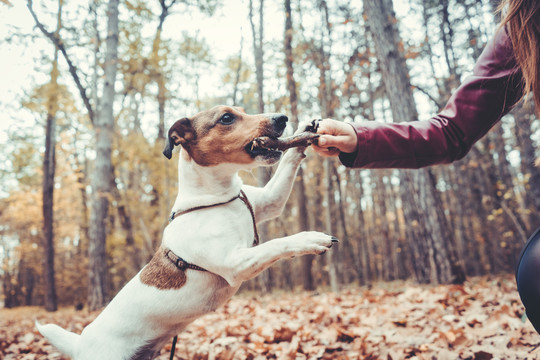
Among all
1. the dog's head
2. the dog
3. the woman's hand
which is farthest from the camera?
the dog's head

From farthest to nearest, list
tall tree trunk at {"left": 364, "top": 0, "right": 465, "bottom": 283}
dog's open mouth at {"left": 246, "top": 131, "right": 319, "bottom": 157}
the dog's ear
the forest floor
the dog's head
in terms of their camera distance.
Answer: tall tree trunk at {"left": 364, "top": 0, "right": 465, "bottom": 283}
the forest floor
the dog's ear
the dog's head
dog's open mouth at {"left": 246, "top": 131, "right": 319, "bottom": 157}

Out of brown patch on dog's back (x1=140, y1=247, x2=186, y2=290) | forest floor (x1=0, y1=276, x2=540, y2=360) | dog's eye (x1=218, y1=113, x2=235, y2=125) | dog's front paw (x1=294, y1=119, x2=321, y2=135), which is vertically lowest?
forest floor (x1=0, y1=276, x2=540, y2=360)

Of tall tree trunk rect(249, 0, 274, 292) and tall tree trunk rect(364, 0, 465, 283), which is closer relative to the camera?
tall tree trunk rect(364, 0, 465, 283)

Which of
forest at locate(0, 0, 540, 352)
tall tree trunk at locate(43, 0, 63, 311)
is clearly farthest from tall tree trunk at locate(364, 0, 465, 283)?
tall tree trunk at locate(43, 0, 63, 311)

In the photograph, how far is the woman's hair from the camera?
1297 mm

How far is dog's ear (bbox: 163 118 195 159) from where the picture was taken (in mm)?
2146

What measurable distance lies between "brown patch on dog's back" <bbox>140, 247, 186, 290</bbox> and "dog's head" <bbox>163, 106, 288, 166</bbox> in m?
0.64

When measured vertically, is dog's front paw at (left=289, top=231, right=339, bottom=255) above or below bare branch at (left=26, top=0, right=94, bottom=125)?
below

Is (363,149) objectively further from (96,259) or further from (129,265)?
(129,265)

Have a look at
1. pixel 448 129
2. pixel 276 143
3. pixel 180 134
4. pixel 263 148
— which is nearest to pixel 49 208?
pixel 180 134

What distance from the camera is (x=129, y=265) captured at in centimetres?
1338

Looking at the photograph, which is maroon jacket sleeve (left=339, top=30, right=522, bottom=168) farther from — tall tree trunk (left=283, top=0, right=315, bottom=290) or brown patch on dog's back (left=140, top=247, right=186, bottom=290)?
tall tree trunk (left=283, top=0, right=315, bottom=290)

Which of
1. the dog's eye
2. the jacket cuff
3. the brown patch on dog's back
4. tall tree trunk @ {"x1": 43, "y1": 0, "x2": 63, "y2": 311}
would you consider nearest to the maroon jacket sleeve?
the jacket cuff

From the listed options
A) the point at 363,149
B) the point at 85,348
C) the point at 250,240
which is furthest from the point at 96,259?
the point at 363,149
